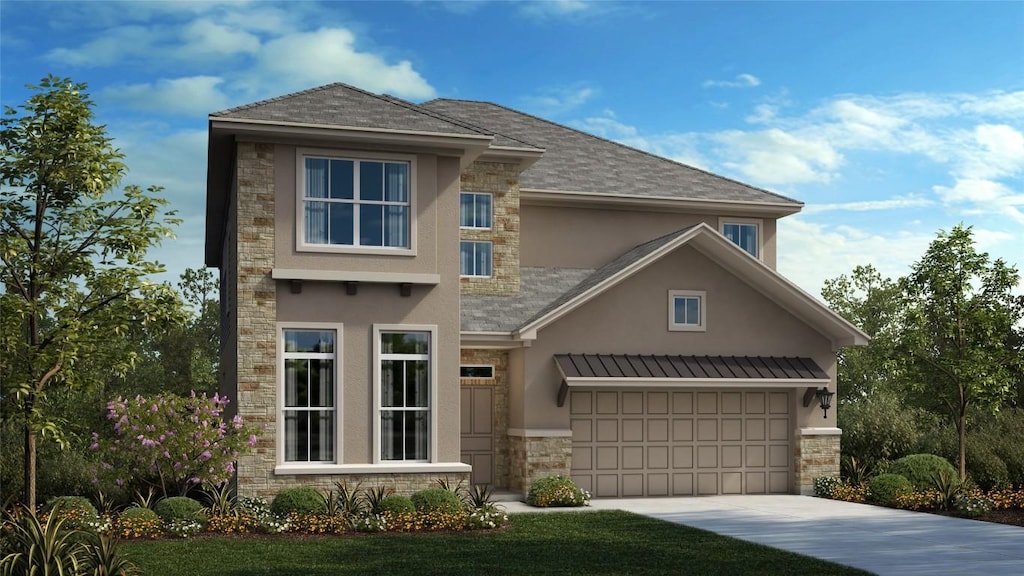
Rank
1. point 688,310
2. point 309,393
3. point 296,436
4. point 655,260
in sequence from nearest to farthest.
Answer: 1. point 296,436
2. point 309,393
3. point 655,260
4. point 688,310

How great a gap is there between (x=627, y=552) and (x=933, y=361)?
10240 mm

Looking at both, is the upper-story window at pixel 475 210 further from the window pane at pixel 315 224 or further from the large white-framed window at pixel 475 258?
the window pane at pixel 315 224

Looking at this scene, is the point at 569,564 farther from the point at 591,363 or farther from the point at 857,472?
the point at 857,472

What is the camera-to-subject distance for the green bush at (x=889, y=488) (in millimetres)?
19281

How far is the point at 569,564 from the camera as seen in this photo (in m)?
12.6

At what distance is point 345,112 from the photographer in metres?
17.4

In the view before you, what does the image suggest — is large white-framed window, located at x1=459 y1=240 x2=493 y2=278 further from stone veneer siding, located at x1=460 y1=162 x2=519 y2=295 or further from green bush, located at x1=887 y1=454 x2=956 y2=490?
green bush, located at x1=887 y1=454 x2=956 y2=490

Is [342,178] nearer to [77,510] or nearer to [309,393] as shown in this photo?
[309,393]

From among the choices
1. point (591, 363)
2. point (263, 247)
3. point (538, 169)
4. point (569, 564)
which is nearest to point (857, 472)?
point (591, 363)

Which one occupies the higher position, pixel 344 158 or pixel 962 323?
pixel 344 158

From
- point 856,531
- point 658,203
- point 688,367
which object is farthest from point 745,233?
point 856,531

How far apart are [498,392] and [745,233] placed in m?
7.44

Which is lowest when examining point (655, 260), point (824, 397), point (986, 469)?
point (986, 469)

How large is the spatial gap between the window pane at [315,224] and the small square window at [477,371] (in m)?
4.81
